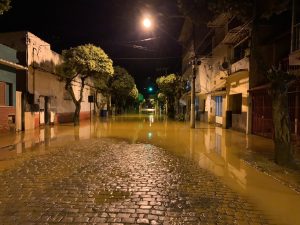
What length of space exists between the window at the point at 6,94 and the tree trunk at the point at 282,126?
16.0 m

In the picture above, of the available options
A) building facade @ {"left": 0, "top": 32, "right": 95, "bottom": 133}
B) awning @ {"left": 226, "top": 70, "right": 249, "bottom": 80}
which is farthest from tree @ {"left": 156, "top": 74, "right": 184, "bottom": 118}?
awning @ {"left": 226, "top": 70, "right": 249, "bottom": 80}

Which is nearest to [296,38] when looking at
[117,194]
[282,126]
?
[282,126]

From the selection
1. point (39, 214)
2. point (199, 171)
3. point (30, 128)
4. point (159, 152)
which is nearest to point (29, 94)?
point (30, 128)

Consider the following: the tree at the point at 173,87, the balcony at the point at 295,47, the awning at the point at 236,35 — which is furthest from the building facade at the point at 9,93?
the tree at the point at 173,87

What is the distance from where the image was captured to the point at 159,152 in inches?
476

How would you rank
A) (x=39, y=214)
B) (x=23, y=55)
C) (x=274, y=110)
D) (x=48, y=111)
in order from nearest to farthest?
(x=39, y=214)
(x=274, y=110)
(x=23, y=55)
(x=48, y=111)

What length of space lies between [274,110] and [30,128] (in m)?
17.6

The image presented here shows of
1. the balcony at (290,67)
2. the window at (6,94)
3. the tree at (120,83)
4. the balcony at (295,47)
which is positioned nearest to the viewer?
the balcony at (295,47)

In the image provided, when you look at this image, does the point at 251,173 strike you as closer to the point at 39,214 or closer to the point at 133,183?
the point at 133,183

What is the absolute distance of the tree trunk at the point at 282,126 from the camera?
9.07 meters

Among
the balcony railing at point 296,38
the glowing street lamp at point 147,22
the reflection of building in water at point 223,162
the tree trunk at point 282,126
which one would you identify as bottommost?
the reflection of building in water at point 223,162

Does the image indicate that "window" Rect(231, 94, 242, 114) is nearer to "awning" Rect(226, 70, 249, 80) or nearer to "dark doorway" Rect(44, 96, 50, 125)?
"awning" Rect(226, 70, 249, 80)

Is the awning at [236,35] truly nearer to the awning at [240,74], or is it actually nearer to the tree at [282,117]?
the awning at [240,74]

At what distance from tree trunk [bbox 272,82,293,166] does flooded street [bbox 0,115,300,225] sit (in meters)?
1.01
